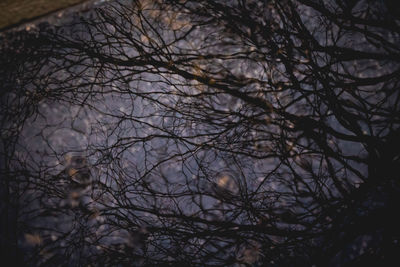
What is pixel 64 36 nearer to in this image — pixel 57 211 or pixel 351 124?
pixel 57 211

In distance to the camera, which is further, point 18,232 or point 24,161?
point 18,232

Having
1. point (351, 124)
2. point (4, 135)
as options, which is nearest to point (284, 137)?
point (351, 124)

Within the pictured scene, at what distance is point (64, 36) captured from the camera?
103 inches

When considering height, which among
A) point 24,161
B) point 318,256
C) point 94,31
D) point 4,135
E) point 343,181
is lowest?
point 318,256

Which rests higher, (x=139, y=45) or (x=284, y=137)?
(x=139, y=45)

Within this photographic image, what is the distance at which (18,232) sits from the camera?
302 cm

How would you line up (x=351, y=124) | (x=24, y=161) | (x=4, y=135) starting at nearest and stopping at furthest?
(x=351, y=124), (x=24, y=161), (x=4, y=135)

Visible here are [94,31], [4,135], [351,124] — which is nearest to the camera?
[351,124]

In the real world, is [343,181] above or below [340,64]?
below

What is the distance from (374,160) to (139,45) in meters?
2.74

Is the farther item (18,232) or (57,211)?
(18,232)

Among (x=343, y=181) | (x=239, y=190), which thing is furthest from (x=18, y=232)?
(x=343, y=181)

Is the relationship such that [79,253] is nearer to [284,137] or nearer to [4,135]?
[4,135]

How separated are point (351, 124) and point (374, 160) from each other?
438mm
